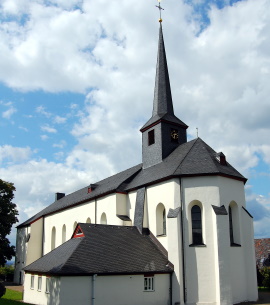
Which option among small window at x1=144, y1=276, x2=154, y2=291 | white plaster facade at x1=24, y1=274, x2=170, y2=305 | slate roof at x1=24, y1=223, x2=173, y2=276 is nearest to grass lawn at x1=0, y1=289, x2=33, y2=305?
white plaster facade at x1=24, y1=274, x2=170, y2=305

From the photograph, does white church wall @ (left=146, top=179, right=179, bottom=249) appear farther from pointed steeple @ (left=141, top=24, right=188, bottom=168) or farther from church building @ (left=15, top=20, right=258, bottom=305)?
pointed steeple @ (left=141, top=24, right=188, bottom=168)

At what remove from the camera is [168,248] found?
21672 mm

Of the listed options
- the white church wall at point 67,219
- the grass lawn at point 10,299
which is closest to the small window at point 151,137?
the white church wall at point 67,219

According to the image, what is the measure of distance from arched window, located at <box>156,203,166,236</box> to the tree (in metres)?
21.6

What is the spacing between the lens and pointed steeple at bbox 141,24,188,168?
90.8 ft

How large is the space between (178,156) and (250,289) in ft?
31.8

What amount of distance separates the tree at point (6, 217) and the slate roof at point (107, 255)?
→ 1691cm

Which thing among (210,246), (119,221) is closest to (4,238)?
(119,221)

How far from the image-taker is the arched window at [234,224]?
22.8 meters

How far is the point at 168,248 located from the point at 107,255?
148 inches

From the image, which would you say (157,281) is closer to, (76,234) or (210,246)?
(210,246)

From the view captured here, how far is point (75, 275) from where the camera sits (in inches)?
731

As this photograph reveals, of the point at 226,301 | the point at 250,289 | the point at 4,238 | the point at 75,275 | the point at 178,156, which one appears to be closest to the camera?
the point at 75,275

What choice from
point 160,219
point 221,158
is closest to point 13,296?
point 160,219
